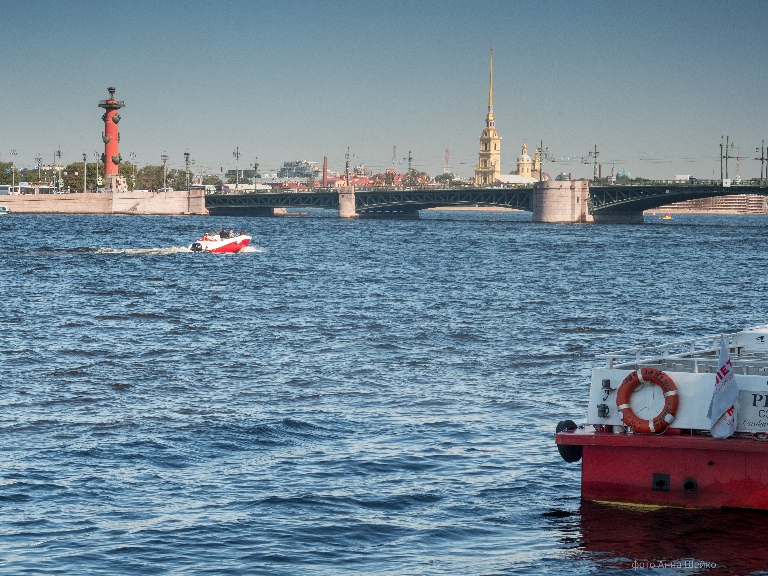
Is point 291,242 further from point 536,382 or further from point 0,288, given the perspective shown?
point 536,382

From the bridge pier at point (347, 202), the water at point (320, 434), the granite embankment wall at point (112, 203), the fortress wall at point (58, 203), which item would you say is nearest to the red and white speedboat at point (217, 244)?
the water at point (320, 434)

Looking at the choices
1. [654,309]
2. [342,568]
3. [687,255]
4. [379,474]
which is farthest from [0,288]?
[687,255]

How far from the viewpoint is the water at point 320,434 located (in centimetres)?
1405

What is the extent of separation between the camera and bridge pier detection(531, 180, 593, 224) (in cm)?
15838

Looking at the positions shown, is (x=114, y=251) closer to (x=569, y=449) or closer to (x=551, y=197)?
(x=569, y=449)

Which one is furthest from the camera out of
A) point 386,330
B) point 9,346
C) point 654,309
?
point 654,309

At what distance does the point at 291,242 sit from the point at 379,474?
294ft

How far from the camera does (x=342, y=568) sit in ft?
44.1

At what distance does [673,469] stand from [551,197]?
485ft

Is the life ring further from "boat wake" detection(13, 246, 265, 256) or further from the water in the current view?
"boat wake" detection(13, 246, 265, 256)

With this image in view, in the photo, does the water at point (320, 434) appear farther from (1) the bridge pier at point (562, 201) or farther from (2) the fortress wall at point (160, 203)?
(2) the fortress wall at point (160, 203)

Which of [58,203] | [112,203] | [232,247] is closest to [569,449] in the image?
[232,247]

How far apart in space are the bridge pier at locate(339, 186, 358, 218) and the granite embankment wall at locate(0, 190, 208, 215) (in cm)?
2470

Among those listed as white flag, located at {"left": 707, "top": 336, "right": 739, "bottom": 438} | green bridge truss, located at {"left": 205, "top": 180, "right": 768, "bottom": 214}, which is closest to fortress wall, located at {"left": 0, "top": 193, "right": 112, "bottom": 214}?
green bridge truss, located at {"left": 205, "top": 180, "right": 768, "bottom": 214}
